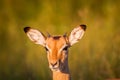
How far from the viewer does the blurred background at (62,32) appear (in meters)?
4.15

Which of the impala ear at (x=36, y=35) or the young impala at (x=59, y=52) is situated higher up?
the impala ear at (x=36, y=35)

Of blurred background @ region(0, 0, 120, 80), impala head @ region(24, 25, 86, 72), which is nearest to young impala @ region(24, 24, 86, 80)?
impala head @ region(24, 25, 86, 72)

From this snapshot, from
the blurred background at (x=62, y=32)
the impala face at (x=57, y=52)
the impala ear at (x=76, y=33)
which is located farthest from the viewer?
the blurred background at (x=62, y=32)

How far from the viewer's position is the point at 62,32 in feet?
13.6

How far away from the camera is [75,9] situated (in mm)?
4219

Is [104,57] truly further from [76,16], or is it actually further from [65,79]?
[65,79]

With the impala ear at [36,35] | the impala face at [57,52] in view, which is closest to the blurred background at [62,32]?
the impala ear at [36,35]

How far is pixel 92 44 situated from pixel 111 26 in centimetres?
24

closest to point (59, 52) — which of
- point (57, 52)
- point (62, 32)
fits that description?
point (57, 52)

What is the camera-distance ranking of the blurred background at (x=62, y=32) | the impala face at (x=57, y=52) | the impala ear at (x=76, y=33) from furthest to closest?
the blurred background at (x=62, y=32), the impala ear at (x=76, y=33), the impala face at (x=57, y=52)

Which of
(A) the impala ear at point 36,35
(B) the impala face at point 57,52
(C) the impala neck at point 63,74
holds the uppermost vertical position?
(A) the impala ear at point 36,35

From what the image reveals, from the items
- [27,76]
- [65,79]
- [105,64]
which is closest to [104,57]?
[105,64]

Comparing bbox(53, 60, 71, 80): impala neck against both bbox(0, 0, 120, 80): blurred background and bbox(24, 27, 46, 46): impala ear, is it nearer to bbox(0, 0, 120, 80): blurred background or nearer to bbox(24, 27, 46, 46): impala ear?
bbox(24, 27, 46, 46): impala ear

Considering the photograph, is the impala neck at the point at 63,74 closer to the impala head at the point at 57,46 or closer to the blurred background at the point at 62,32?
the impala head at the point at 57,46
